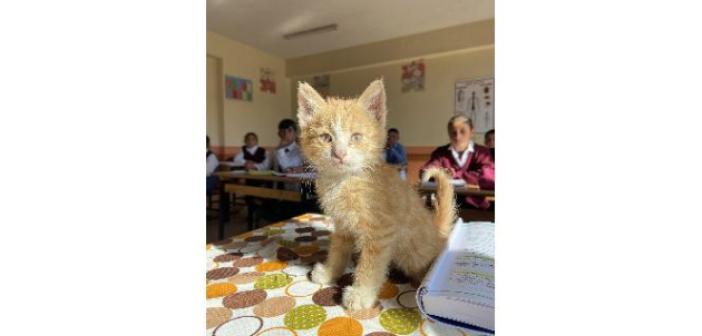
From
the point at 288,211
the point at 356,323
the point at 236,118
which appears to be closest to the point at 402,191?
the point at 356,323

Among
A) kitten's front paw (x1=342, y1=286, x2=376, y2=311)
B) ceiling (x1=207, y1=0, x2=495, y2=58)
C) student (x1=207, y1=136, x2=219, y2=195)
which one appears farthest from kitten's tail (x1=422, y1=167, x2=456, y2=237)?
ceiling (x1=207, y1=0, x2=495, y2=58)

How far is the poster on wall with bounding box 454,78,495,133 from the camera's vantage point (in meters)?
3.72

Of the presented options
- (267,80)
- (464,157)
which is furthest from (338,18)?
(464,157)

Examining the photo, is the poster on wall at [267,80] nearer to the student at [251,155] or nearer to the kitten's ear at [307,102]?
the student at [251,155]

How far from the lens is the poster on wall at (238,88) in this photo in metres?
4.11

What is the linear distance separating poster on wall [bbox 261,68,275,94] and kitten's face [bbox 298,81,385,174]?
430 centimetres

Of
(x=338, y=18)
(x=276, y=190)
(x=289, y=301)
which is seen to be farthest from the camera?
(x=338, y=18)

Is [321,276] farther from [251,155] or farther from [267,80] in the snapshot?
[267,80]

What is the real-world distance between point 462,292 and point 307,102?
18.2 inches

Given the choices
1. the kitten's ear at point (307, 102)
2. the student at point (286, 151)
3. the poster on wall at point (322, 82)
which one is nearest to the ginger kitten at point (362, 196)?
the kitten's ear at point (307, 102)

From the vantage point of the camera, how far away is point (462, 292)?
43 centimetres
